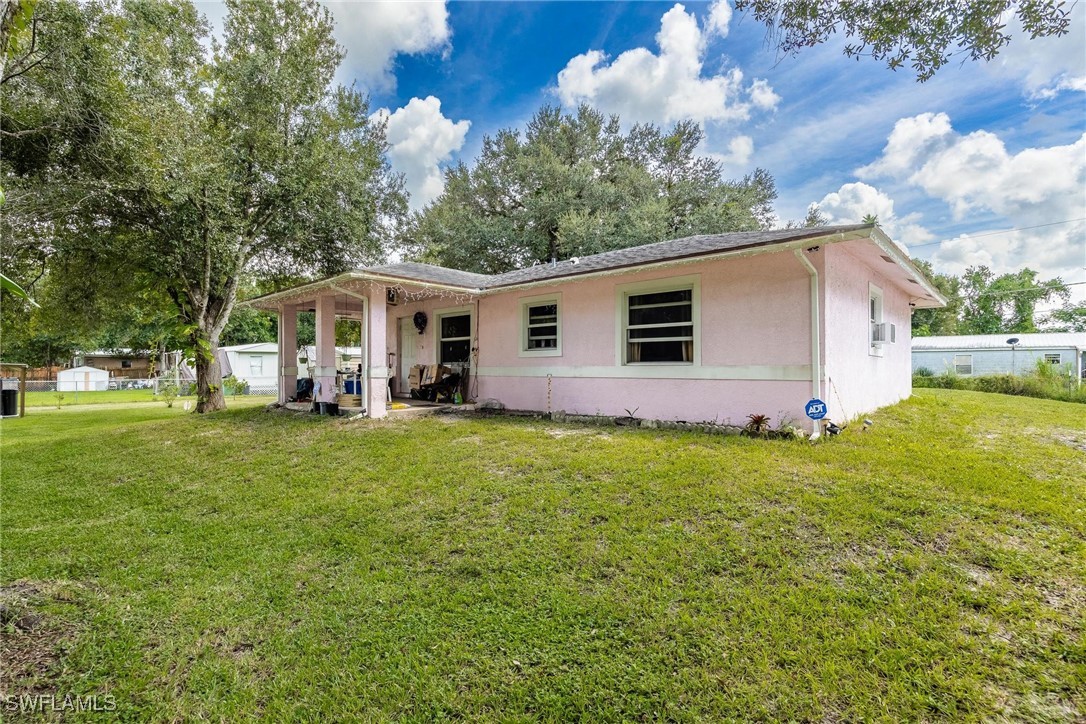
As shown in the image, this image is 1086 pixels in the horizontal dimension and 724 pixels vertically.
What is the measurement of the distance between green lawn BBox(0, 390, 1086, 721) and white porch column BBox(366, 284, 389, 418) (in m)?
3.14

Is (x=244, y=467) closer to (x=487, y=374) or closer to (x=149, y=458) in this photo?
(x=149, y=458)

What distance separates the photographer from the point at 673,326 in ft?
A: 25.7

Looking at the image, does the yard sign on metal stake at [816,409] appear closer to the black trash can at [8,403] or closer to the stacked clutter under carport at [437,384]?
the stacked clutter under carport at [437,384]

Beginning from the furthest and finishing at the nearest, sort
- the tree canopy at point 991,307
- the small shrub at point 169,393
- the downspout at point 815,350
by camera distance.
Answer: the tree canopy at point 991,307, the small shrub at point 169,393, the downspout at point 815,350

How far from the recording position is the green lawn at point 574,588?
220cm

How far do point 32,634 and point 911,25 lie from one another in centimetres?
751

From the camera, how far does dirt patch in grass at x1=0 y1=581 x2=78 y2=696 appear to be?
2.27 metres

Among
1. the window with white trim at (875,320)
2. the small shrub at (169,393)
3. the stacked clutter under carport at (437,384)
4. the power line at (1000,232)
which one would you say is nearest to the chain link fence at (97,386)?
the small shrub at (169,393)

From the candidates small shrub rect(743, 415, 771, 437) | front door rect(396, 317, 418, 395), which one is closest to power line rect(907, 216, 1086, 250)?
small shrub rect(743, 415, 771, 437)

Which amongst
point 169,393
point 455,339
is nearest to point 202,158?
point 455,339

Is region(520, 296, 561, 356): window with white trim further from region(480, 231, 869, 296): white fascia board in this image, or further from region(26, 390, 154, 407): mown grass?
region(26, 390, 154, 407): mown grass

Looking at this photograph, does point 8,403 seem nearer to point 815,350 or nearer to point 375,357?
point 375,357

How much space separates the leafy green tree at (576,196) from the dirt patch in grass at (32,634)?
17.3 meters

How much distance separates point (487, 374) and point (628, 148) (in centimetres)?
1888
